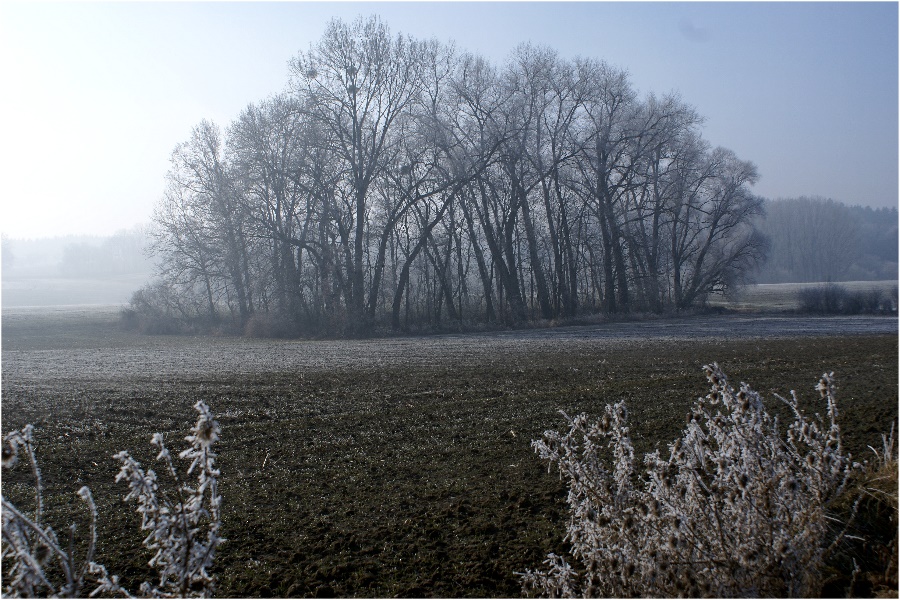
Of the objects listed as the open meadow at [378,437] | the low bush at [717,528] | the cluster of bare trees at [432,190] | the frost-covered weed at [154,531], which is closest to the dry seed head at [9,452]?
the frost-covered weed at [154,531]

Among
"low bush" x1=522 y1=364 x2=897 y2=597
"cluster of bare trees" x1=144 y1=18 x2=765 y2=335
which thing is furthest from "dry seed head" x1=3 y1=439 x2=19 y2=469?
"cluster of bare trees" x1=144 y1=18 x2=765 y2=335

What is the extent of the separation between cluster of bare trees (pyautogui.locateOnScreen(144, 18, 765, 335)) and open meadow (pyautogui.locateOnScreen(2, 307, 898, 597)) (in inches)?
695

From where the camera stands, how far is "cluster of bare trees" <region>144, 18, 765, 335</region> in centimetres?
3378

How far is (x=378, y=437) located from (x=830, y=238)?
229 ft

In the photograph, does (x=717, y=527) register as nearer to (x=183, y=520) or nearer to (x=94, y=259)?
(x=183, y=520)

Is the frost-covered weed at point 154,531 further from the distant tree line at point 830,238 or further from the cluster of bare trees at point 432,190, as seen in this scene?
the distant tree line at point 830,238

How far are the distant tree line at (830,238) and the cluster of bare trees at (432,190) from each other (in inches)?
933

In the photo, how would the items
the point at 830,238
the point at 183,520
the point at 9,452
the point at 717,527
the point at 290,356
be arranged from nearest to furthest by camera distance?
the point at 9,452 < the point at 183,520 < the point at 717,527 < the point at 290,356 < the point at 830,238

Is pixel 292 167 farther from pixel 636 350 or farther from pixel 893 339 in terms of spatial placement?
pixel 893 339

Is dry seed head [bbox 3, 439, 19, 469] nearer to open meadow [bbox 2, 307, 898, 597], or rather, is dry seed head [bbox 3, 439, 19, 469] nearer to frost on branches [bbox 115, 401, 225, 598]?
frost on branches [bbox 115, 401, 225, 598]

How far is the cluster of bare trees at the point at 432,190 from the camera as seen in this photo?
3378cm

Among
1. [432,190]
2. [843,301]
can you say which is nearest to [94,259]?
[432,190]

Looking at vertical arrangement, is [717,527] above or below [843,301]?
above

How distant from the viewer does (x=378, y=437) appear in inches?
306
